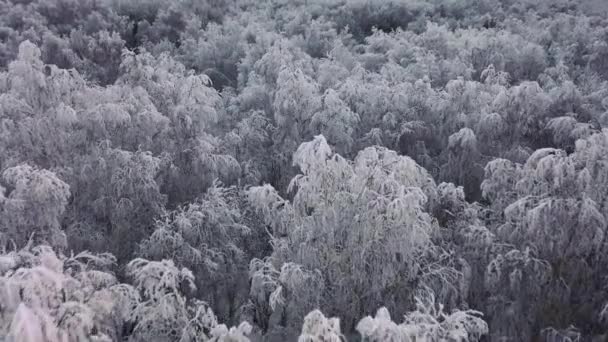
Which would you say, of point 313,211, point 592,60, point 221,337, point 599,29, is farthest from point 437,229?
point 599,29

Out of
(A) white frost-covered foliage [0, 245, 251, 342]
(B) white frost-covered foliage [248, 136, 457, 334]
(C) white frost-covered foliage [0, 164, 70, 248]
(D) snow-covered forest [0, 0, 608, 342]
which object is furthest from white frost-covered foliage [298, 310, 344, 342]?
(C) white frost-covered foliage [0, 164, 70, 248]

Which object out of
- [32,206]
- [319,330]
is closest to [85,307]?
[319,330]

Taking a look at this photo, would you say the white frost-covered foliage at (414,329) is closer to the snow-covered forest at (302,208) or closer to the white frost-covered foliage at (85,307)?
the snow-covered forest at (302,208)

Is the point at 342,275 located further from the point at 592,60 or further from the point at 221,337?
the point at 592,60

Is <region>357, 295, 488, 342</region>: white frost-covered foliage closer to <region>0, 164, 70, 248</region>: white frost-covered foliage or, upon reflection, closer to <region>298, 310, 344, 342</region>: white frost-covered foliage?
<region>298, 310, 344, 342</region>: white frost-covered foliage

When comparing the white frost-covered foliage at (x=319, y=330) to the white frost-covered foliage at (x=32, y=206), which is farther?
the white frost-covered foliage at (x=32, y=206)

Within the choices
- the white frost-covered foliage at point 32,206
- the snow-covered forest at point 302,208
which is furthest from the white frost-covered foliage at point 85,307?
the white frost-covered foliage at point 32,206
